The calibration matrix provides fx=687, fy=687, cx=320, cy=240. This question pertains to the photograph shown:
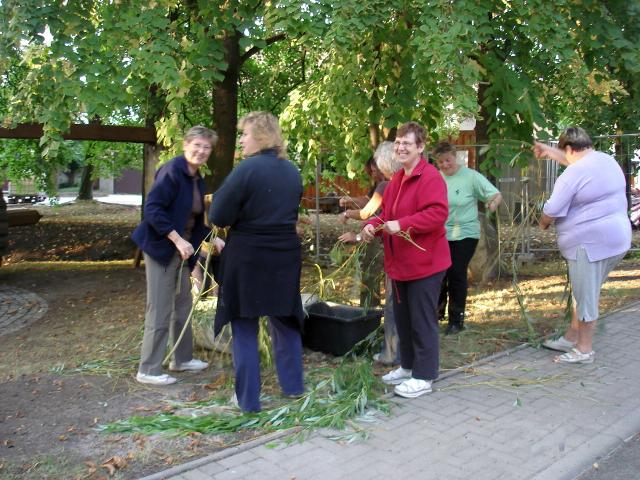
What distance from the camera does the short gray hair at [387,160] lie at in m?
5.32

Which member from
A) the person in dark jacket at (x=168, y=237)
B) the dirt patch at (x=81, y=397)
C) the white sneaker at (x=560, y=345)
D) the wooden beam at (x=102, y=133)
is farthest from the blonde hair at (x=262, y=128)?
the wooden beam at (x=102, y=133)

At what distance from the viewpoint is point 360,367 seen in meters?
5.04

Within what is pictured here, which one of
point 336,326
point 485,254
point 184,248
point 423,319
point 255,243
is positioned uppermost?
point 255,243

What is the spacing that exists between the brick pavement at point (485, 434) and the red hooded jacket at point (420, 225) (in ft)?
3.05

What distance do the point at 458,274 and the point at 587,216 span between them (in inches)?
57.1

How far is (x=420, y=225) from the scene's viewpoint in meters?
4.56

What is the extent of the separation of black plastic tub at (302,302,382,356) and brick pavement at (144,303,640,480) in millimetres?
827

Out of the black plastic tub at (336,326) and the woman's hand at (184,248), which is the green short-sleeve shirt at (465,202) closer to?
the black plastic tub at (336,326)

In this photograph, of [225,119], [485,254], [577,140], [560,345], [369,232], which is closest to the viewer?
[369,232]

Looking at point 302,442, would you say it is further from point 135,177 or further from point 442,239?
point 135,177

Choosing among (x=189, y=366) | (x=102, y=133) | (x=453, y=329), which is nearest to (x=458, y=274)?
(x=453, y=329)

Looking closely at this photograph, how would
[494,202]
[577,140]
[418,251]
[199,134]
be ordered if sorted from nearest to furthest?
[418,251] → [199,134] → [577,140] → [494,202]

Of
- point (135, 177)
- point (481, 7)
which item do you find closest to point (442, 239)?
point (481, 7)

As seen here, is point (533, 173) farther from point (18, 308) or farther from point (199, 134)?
point (18, 308)
